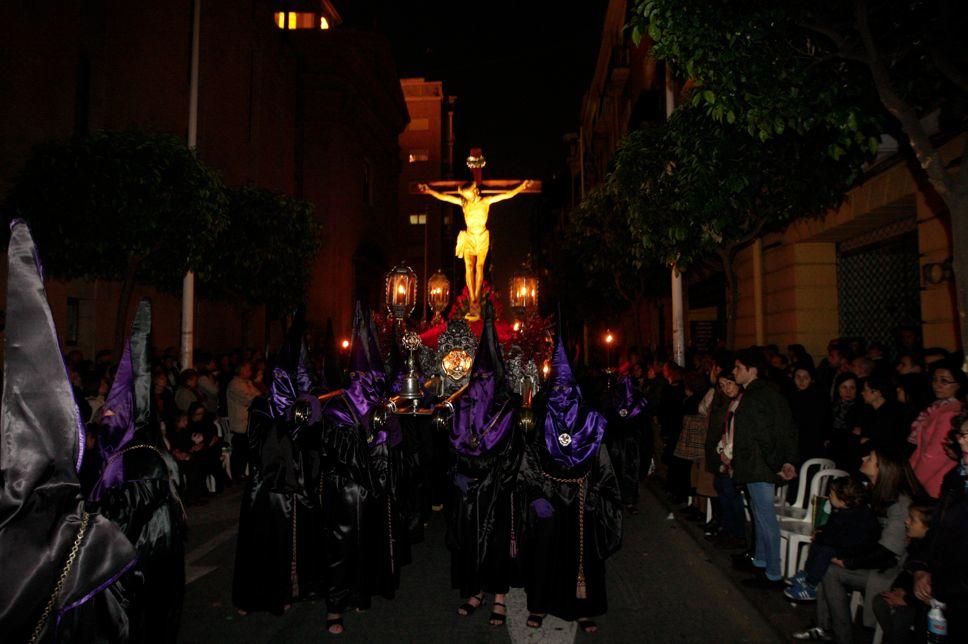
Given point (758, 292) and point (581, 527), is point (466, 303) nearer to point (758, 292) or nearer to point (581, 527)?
point (581, 527)

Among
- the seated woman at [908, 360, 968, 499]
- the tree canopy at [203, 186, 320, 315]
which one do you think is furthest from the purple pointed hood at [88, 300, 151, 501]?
the tree canopy at [203, 186, 320, 315]

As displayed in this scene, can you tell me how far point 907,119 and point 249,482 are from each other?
19.0ft

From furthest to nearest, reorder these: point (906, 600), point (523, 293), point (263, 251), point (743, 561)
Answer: point (263, 251), point (523, 293), point (743, 561), point (906, 600)

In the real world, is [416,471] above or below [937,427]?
below

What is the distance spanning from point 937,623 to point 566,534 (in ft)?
8.13

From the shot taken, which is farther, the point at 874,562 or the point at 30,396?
the point at 874,562

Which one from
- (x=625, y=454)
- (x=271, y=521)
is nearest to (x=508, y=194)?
(x=625, y=454)

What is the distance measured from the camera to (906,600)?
4.15 meters

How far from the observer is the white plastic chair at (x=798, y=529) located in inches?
236

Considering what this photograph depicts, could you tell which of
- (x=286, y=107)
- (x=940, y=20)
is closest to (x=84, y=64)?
(x=286, y=107)

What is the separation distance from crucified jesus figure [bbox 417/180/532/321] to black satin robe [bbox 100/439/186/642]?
8.06 metres

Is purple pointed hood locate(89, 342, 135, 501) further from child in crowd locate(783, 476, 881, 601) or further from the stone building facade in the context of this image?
the stone building facade

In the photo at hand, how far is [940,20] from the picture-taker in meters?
5.26

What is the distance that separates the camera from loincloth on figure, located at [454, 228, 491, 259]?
11.8 metres
